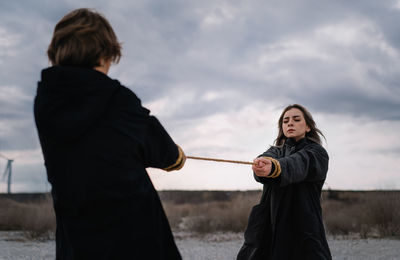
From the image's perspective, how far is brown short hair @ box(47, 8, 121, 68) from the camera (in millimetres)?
1953

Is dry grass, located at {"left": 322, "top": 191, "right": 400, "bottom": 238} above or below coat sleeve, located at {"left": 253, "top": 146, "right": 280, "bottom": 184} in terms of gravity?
below

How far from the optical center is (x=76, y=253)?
6.21 feet

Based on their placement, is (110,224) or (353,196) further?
(353,196)

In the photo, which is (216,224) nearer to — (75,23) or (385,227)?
(385,227)

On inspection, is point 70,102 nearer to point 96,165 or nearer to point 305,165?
point 96,165

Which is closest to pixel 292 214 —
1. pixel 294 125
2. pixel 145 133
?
pixel 294 125

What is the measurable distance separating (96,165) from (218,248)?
31.8 ft

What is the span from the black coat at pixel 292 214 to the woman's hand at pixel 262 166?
0.12 meters

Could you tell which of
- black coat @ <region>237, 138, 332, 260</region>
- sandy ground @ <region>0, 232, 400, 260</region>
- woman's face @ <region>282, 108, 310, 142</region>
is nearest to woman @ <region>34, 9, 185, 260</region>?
black coat @ <region>237, 138, 332, 260</region>

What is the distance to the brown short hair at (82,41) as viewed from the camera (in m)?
1.95

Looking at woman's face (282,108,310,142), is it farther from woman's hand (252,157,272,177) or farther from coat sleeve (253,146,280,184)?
woman's hand (252,157,272,177)

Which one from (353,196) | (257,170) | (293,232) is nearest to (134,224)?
(257,170)

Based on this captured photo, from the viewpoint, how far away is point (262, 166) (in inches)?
124

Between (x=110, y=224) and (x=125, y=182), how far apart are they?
0.69 feet
